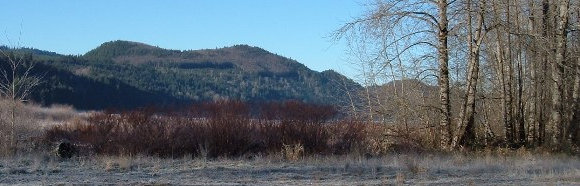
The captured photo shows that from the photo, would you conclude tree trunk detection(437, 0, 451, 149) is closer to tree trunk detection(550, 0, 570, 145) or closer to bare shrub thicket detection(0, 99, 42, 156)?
tree trunk detection(550, 0, 570, 145)

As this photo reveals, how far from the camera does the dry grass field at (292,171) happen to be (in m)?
13.8

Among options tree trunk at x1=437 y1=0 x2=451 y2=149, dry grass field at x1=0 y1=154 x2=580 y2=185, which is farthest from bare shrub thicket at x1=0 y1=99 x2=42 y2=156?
tree trunk at x1=437 y1=0 x2=451 y2=149

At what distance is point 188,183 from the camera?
13.2m

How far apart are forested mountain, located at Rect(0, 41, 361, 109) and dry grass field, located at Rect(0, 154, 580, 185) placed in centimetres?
1036

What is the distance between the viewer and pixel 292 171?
51.4 feet

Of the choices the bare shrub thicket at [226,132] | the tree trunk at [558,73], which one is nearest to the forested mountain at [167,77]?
the bare shrub thicket at [226,132]

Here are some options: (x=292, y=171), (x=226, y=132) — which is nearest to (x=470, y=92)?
(x=226, y=132)

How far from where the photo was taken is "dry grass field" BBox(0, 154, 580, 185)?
542 inches

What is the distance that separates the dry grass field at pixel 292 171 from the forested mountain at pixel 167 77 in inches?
408

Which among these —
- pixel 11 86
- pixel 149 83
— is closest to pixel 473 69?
pixel 11 86

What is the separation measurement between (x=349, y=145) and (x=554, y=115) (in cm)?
750

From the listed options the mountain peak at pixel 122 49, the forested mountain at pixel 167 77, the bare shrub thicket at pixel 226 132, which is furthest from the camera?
the mountain peak at pixel 122 49

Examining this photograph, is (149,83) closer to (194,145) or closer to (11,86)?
(11,86)

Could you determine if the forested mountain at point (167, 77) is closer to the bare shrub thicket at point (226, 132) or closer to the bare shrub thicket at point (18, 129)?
the bare shrub thicket at point (226, 132)
